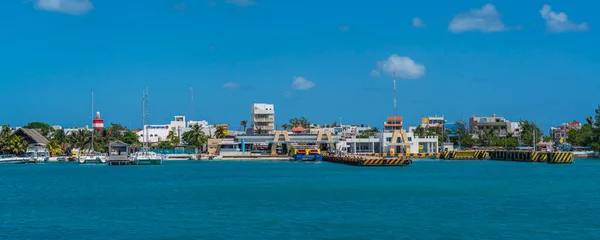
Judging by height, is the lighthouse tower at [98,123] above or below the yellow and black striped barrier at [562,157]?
above

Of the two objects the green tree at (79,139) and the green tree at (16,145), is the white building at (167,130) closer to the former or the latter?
A: the green tree at (79,139)

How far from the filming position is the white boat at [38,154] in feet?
397

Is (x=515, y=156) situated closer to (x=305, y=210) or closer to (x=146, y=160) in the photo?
(x=146, y=160)

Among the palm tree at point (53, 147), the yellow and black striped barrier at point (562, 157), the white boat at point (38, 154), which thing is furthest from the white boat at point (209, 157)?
the yellow and black striped barrier at point (562, 157)

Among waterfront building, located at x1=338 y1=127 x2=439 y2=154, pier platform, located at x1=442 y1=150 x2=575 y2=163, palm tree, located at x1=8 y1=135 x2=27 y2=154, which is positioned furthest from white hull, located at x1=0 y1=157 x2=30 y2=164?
pier platform, located at x1=442 y1=150 x2=575 y2=163

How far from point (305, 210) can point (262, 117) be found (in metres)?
132

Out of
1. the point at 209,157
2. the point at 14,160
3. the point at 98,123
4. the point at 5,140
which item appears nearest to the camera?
the point at 14,160

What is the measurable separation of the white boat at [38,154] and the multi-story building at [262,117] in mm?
55914

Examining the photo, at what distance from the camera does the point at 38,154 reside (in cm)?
12338

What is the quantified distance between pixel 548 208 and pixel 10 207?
32.2 metres

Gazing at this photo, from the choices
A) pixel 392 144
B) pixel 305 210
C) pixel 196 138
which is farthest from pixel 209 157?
pixel 305 210

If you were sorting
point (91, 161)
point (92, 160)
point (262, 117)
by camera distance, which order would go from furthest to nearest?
point (262, 117), point (91, 161), point (92, 160)

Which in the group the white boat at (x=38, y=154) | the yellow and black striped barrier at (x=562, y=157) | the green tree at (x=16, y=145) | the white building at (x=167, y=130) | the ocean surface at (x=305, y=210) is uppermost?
the white building at (x=167, y=130)

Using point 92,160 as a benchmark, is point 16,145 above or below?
above
